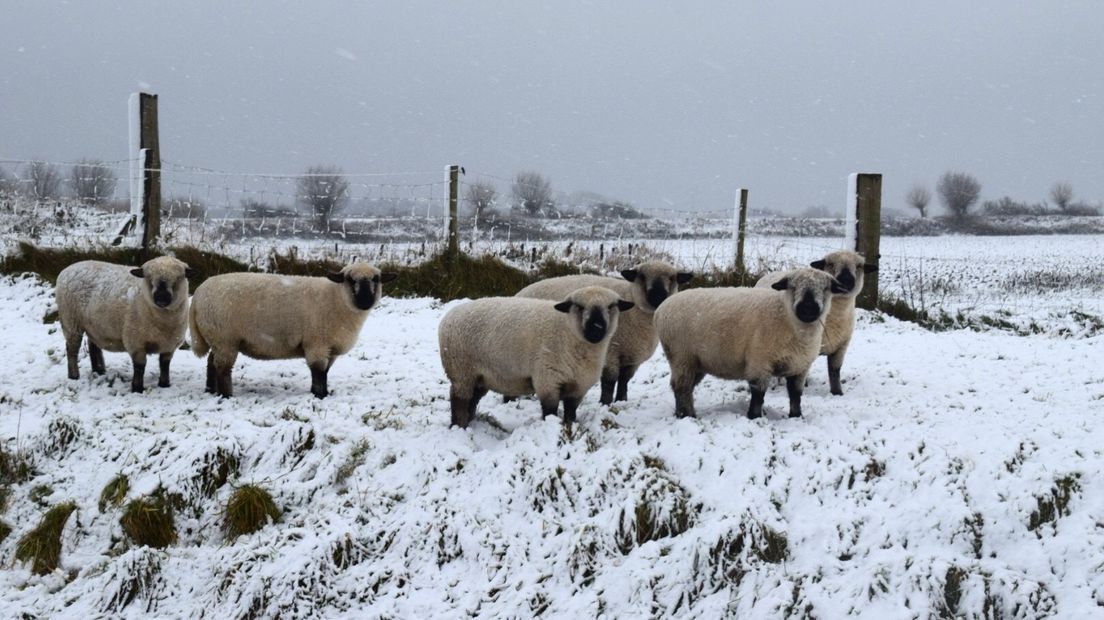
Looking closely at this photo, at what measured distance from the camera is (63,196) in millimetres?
15148

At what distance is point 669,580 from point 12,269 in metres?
12.5

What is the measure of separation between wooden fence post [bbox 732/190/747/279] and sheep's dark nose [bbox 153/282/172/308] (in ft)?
31.4

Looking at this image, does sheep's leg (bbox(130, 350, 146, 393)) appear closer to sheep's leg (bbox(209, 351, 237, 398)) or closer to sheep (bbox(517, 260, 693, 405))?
sheep's leg (bbox(209, 351, 237, 398))

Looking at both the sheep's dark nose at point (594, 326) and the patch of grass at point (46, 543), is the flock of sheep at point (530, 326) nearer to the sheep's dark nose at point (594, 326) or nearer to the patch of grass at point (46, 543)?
the sheep's dark nose at point (594, 326)

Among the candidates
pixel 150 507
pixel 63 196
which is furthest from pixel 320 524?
pixel 63 196

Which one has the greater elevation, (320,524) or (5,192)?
(5,192)

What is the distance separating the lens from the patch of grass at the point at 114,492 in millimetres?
6395

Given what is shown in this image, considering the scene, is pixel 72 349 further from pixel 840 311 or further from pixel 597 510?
pixel 840 311

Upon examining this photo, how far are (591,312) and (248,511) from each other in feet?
9.53

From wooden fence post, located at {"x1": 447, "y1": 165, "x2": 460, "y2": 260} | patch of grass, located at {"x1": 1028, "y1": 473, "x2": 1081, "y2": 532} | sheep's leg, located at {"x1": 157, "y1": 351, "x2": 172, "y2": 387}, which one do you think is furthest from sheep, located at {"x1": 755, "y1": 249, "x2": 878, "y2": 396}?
wooden fence post, located at {"x1": 447, "y1": 165, "x2": 460, "y2": 260}

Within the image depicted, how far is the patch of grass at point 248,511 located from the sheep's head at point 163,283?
3.05m

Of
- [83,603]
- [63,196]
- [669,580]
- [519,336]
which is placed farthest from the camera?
[63,196]

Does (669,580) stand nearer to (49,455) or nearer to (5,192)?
(49,455)

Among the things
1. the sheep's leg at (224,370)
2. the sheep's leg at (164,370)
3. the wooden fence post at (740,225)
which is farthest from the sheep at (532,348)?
the wooden fence post at (740,225)
